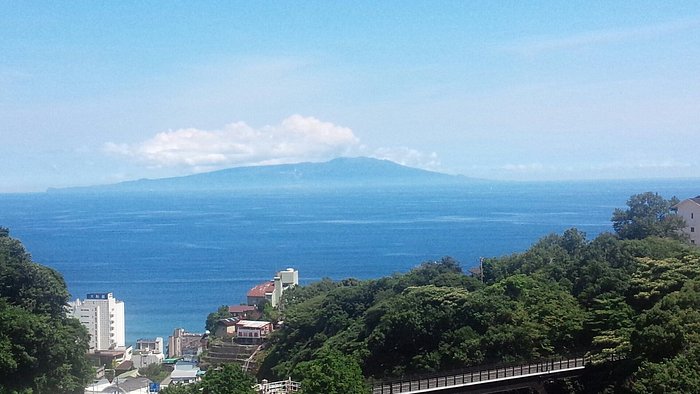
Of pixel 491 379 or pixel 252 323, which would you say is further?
pixel 252 323

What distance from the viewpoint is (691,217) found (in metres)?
29.1

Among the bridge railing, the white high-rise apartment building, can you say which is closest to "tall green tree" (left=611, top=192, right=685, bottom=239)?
the bridge railing

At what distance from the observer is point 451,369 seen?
55.5 feet

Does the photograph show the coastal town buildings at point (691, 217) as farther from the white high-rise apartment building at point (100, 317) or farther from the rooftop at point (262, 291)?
the white high-rise apartment building at point (100, 317)

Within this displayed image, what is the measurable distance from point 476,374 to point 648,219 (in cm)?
1607

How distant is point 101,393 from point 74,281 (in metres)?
42.8

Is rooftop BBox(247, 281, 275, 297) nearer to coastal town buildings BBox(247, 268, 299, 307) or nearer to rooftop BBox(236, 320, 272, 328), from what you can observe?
coastal town buildings BBox(247, 268, 299, 307)

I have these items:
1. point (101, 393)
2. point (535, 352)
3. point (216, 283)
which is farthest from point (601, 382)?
point (216, 283)

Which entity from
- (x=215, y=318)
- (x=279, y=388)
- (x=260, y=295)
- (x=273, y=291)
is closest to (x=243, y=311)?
(x=215, y=318)

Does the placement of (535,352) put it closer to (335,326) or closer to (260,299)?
(335,326)

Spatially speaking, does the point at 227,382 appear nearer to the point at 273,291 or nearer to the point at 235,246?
the point at 273,291

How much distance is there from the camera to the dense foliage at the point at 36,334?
17.2 m

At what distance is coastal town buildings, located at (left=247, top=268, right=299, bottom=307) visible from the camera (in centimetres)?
3853

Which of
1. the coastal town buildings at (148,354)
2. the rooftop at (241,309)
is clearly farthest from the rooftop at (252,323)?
the coastal town buildings at (148,354)
